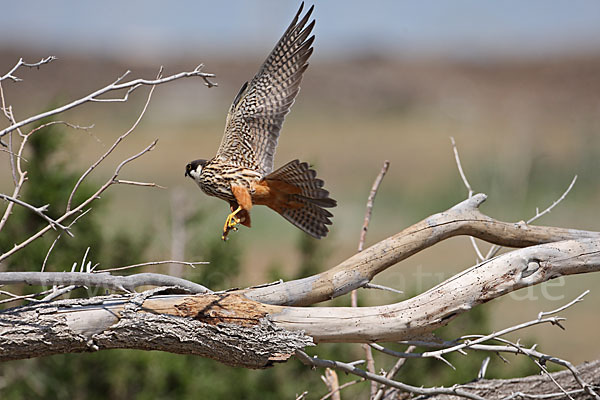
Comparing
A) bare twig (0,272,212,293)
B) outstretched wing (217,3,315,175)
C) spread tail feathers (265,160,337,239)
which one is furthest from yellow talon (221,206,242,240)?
bare twig (0,272,212,293)

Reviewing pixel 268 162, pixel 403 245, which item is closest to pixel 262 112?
pixel 268 162

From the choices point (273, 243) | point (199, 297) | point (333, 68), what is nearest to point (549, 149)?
point (273, 243)

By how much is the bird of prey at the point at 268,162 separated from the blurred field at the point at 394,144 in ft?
6.80

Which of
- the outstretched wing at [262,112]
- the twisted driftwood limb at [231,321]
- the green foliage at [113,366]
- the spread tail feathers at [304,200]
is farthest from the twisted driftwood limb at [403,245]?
the green foliage at [113,366]

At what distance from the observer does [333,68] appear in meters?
32.8

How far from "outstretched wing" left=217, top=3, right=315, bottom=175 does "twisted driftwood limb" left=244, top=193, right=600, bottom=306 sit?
936 millimetres

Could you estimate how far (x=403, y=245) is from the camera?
2568 mm

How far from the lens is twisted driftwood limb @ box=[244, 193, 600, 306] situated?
244cm

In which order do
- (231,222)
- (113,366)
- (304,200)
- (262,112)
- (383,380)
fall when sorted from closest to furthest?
(383,380), (231,222), (304,200), (262,112), (113,366)

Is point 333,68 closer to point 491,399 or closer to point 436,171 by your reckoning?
point 436,171

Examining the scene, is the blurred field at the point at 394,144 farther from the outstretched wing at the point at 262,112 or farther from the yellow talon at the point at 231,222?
the yellow talon at the point at 231,222

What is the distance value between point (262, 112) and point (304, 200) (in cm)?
61

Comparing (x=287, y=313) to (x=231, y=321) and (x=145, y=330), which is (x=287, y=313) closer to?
(x=231, y=321)

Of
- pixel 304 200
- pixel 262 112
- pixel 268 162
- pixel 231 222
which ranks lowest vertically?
pixel 231 222
